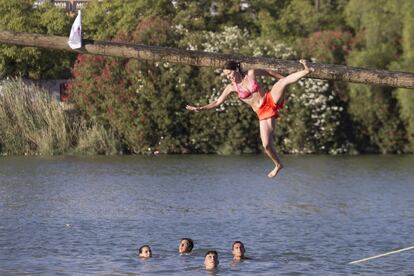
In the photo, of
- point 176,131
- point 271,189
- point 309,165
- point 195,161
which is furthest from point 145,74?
point 271,189

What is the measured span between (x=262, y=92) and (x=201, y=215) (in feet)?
72.8

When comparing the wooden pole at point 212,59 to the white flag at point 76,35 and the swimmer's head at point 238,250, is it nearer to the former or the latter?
the white flag at point 76,35

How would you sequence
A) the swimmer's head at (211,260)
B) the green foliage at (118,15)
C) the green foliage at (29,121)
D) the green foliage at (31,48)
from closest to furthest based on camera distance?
the swimmer's head at (211,260) → the green foliage at (29,121) → the green foliage at (31,48) → the green foliage at (118,15)

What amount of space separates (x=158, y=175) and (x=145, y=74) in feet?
55.5

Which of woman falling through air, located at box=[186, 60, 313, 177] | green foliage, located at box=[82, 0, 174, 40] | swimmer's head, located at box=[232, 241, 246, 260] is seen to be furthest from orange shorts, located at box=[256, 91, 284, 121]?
green foliage, located at box=[82, 0, 174, 40]

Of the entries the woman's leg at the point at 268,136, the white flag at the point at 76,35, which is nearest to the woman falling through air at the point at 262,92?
the woman's leg at the point at 268,136

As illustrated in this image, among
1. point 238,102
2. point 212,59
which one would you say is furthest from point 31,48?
point 212,59

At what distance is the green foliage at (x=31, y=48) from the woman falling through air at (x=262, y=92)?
196 feet

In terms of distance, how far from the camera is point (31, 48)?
78.7 metres

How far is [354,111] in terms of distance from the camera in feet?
245

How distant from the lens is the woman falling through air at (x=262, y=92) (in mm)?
19188

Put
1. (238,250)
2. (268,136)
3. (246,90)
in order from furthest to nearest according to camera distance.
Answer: (238,250), (268,136), (246,90)

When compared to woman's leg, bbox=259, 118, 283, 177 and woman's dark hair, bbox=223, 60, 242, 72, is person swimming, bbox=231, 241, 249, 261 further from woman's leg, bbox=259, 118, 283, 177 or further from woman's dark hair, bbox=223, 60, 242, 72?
woman's dark hair, bbox=223, 60, 242, 72

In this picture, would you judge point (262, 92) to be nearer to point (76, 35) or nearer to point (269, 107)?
point (269, 107)
